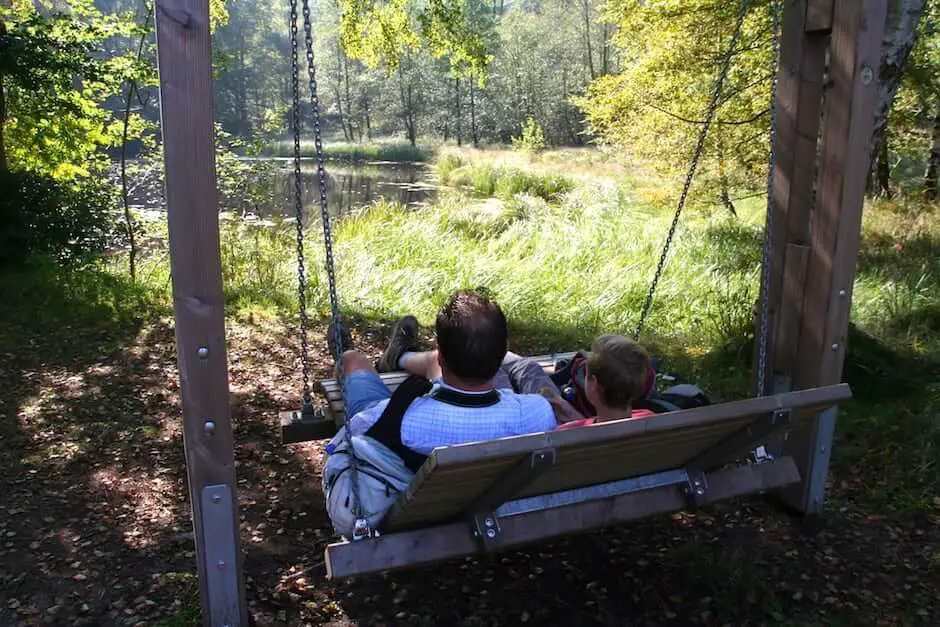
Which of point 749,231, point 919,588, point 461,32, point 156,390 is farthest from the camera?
point 749,231

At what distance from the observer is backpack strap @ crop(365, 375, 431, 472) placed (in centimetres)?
246

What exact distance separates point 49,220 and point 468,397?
8.22 metres

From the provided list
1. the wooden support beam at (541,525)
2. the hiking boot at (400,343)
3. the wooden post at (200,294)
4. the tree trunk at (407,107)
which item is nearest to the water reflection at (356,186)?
the hiking boot at (400,343)

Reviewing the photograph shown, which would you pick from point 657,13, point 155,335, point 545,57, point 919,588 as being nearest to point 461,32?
point 657,13

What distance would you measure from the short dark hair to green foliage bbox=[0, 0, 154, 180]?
7587 millimetres

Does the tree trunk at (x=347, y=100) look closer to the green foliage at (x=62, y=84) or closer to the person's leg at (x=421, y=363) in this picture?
the green foliage at (x=62, y=84)

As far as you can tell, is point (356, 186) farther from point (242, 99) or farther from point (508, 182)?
point (242, 99)

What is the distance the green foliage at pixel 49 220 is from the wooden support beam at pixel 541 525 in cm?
772

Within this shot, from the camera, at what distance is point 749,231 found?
1091 cm

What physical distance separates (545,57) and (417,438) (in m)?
47.3

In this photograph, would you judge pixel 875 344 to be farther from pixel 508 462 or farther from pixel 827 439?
pixel 508 462

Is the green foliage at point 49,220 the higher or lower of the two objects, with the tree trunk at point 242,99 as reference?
lower

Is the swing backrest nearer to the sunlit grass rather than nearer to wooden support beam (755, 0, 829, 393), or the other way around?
wooden support beam (755, 0, 829, 393)

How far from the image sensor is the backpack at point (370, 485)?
243cm
